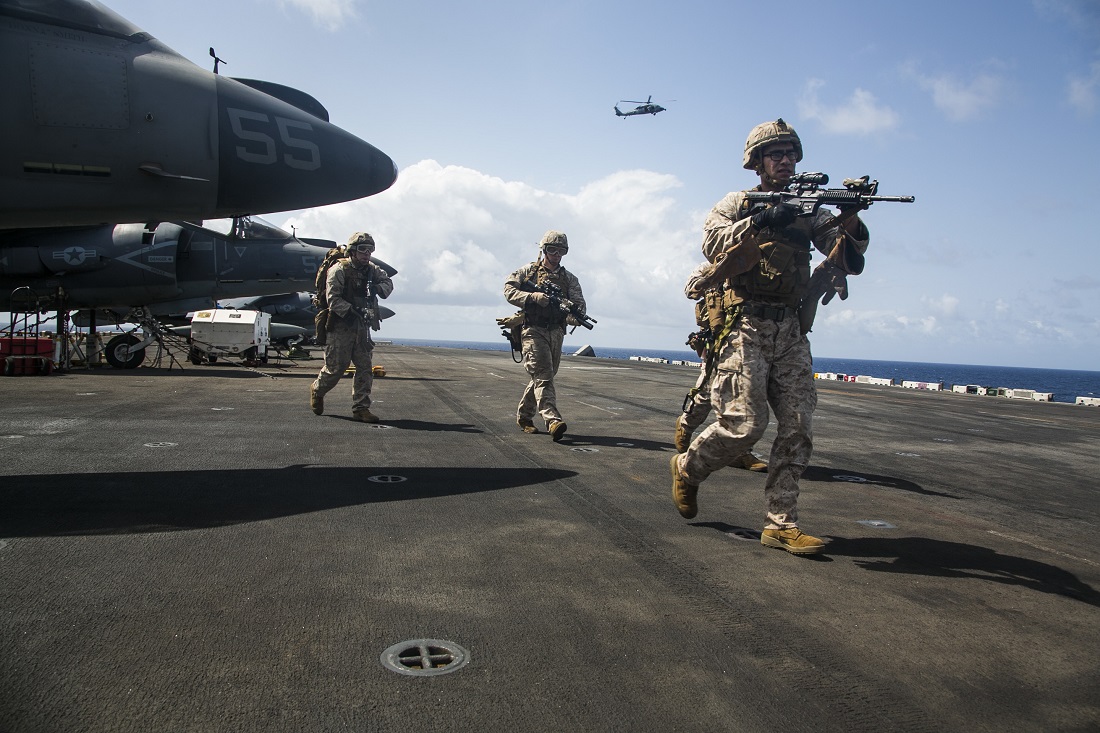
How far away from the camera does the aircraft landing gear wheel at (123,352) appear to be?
55.5ft

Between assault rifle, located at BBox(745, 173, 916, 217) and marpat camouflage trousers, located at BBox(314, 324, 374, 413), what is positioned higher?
assault rifle, located at BBox(745, 173, 916, 217)

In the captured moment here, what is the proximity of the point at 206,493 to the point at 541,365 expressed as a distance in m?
4.10

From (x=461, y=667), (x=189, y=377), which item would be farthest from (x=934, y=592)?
(x=189, y=377)

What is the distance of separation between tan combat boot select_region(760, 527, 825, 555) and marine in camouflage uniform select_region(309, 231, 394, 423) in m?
6.09

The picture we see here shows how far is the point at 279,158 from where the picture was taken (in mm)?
6496

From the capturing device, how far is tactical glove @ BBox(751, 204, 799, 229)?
377cm

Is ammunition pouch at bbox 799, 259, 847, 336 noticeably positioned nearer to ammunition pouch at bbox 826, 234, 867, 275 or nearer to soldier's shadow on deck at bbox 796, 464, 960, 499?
ammunition pouch at bbox 826, 234, 867, 275

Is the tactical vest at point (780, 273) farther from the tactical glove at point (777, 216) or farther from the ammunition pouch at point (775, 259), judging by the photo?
the tactical glove at point (777, 216)

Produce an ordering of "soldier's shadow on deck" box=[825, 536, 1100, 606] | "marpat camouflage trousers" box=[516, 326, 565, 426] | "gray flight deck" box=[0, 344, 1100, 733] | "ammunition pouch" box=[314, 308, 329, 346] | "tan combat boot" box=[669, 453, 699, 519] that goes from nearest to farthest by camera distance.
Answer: "gray flight deck" box=[0, 344, 1100, 733] → "soldier's shadow on deck" box=[825, 536, 1100, 606] → "tan combat boot" box=[669, 453, 699, 519] → "marpat camouflage trousers" box=[516, 326, 565, 426] → "ammunition pouch" box=[314, 308, 329, 346]

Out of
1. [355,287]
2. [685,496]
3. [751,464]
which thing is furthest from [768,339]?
[355,287]

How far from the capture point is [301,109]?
7125 millimetres

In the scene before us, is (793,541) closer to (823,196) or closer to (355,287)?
(823,196)

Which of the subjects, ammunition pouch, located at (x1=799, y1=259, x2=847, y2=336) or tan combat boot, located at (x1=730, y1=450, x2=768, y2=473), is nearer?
ammunition pouch, located at (x1=799, y1=259, x2=847, y2=336)

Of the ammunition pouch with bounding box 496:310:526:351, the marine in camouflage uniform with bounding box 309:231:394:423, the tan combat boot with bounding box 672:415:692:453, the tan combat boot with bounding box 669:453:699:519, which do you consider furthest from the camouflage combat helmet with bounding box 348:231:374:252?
the tan combat boot with bounding box 669:453:699:519
